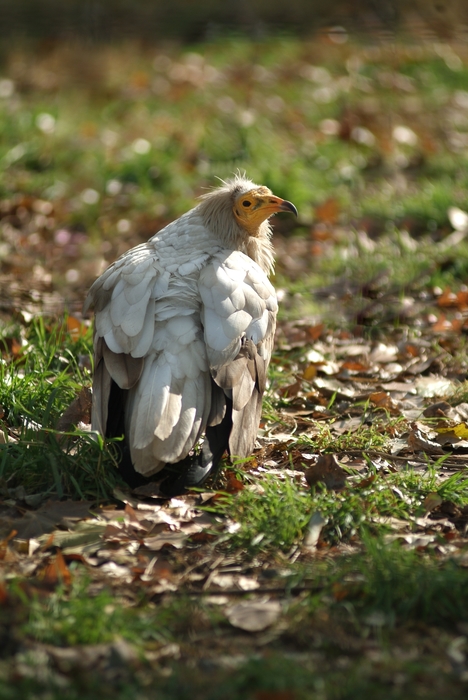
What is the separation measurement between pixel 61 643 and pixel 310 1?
35.9ft

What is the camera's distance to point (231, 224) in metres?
4.12

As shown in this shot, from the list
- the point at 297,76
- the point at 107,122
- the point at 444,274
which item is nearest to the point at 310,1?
the point at 297,76

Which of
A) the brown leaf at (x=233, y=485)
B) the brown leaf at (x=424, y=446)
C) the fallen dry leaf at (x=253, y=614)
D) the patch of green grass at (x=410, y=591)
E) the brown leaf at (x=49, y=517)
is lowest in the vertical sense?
the brown leaf at (x=49, y=517)

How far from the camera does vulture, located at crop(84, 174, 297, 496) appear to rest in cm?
322

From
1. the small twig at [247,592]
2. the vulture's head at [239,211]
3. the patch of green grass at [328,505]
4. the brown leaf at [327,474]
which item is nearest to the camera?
the small twig at [247,592]

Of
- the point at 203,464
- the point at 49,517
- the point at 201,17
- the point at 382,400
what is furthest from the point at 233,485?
the point at 201,17

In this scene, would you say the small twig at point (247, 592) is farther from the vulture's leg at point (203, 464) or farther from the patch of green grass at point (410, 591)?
the vulture's leg at point (203, 464)

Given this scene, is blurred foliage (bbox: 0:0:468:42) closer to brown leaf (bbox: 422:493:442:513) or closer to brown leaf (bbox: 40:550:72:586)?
brown leaf (bbox: 422:493:442:513)

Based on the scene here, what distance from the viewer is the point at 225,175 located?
290 inches

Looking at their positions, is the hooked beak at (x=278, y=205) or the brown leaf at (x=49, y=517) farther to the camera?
the hooked beak at (x=278, y=205)

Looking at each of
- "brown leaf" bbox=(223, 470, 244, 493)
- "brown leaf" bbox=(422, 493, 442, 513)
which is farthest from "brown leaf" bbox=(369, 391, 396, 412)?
"brown leaf" bbox=(223, 470, 244, 493)

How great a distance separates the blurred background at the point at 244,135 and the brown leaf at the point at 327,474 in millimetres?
2093

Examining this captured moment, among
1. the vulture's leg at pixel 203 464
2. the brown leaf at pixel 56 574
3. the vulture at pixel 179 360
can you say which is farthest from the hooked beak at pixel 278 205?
the brown leaf at pixel 56 574

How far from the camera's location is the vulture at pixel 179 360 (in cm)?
322
